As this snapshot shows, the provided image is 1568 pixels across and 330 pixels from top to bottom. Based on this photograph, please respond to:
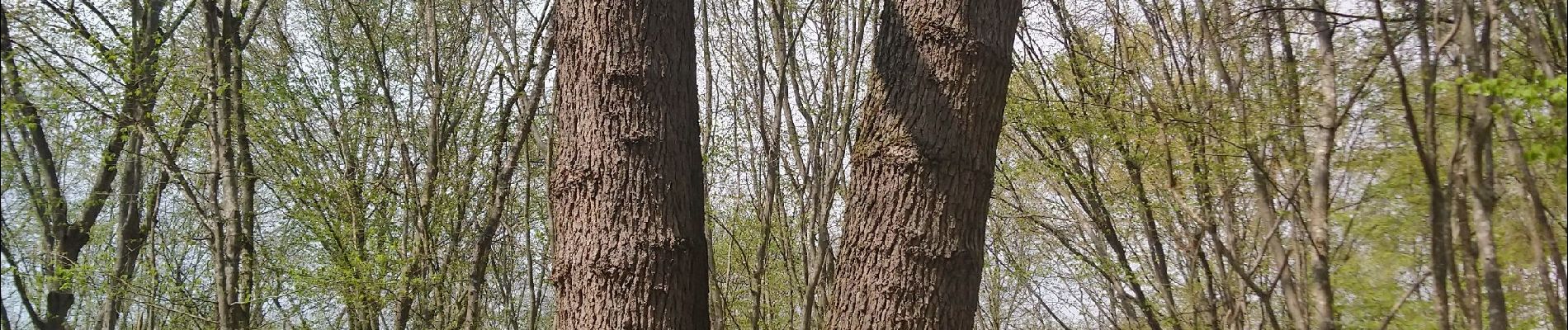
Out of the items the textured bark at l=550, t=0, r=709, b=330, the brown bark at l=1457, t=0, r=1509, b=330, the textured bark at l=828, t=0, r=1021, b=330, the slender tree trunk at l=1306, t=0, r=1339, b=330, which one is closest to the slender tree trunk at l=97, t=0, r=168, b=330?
the textured bark at l=550, t=0, r=709, b=330

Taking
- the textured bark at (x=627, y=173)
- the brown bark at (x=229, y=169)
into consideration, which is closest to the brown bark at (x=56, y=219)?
the brown bark at (x=229, y=169)

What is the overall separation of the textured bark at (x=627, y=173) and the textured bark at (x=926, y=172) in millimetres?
392

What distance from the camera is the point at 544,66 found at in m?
5.81

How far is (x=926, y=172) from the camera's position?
2.37 m

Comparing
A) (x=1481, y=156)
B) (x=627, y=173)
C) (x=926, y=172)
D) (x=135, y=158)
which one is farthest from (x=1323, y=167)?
(x=135, y=158)

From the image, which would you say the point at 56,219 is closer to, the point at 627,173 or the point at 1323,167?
the point at 627,173

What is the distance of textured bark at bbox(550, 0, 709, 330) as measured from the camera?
2.33 m

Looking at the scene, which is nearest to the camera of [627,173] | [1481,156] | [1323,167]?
[627,173]

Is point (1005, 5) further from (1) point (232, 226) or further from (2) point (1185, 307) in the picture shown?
(2) point (1185, 307)

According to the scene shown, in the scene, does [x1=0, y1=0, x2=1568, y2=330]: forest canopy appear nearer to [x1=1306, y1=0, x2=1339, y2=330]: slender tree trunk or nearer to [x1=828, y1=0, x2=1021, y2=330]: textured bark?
[x1=1306, y1=0, x2=1339, y2=330]: slender tree trunk

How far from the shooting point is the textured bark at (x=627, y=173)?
91.7 inches

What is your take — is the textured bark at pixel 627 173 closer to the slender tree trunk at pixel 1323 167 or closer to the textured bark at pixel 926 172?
the textured bark at pixel 926 172

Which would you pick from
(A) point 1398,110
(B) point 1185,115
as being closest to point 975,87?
(B) point 1185,115

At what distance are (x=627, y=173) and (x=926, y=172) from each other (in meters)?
0.68
